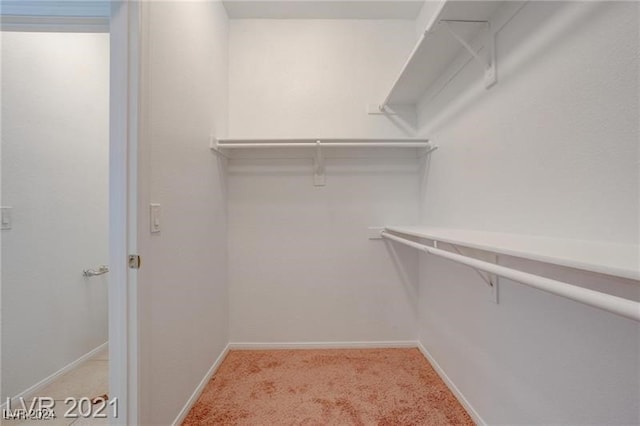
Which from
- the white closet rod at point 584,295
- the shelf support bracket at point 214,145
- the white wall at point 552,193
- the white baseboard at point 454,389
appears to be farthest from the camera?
the shelf support bracket at point 214,145

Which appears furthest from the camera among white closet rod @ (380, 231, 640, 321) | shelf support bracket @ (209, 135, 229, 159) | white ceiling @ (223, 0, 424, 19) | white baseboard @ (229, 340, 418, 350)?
white baseboard @ (229, 340, 418, 350)

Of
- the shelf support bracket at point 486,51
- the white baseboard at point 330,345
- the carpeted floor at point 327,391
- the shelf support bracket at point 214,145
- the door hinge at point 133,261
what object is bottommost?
the carpeted floor at point 327,391

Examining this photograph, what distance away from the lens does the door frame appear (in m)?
0.99

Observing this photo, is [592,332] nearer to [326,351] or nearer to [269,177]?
[326,351]

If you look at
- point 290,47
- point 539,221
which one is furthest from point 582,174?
point 290,47

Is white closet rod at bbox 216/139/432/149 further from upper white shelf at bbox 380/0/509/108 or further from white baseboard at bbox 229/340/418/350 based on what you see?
white baseboard at bbox 229/340/418/350

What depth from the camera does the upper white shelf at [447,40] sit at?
3.59 ft

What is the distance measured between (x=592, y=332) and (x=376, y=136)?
67.9 inches

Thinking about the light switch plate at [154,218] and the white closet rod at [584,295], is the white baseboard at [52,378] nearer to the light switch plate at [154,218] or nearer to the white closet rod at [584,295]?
the light switch plate at [154,218]

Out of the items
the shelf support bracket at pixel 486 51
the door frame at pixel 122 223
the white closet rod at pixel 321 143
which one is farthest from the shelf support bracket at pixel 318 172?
the door frame at pixel 122 223

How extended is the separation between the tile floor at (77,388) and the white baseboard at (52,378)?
2 centimetres

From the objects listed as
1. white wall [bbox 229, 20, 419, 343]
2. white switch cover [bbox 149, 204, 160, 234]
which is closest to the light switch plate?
white switch cover [bbox 149, 204, 160, 234]

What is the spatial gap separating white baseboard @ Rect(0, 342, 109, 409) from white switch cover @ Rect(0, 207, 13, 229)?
95cm

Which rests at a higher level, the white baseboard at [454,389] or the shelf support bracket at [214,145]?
the shelf support bracket at [214,145]
